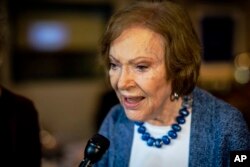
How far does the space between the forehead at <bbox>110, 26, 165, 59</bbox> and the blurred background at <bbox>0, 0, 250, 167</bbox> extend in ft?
12.7

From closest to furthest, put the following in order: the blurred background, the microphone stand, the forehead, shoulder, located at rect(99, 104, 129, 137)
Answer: the microphone stand < the forehead < shoulder, located at rect(99, 104, 129, 137) < the blurred background

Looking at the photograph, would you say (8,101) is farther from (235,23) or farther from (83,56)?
(235,23)

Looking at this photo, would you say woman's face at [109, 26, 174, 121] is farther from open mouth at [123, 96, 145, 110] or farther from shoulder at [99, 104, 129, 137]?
shoulder at [99, 104, 129, 137]

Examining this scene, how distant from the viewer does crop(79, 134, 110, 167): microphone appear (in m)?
1.03

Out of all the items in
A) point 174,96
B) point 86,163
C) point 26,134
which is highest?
point 174,96

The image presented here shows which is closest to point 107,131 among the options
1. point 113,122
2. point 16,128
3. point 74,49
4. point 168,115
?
point 113,122

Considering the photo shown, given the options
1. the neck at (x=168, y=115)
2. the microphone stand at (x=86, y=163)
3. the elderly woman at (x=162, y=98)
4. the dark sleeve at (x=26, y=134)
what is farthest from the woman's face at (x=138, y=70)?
the dark sleeve at (x=26, y=134)

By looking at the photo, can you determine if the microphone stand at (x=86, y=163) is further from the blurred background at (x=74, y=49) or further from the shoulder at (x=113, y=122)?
the blurred background at (x=74, y=49)

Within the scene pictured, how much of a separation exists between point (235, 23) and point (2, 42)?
13.9 ft

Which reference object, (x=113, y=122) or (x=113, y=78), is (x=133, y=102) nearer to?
(x=113, y=78)

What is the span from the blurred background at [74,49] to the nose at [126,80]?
3859 millimetres

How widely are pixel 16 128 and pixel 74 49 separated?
385 cm

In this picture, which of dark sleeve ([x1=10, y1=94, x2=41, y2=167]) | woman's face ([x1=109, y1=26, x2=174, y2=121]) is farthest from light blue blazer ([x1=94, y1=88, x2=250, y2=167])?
dark sleeve ([x1=10, y1=94, x2=41, y2=167])

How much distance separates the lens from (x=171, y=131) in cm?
132
